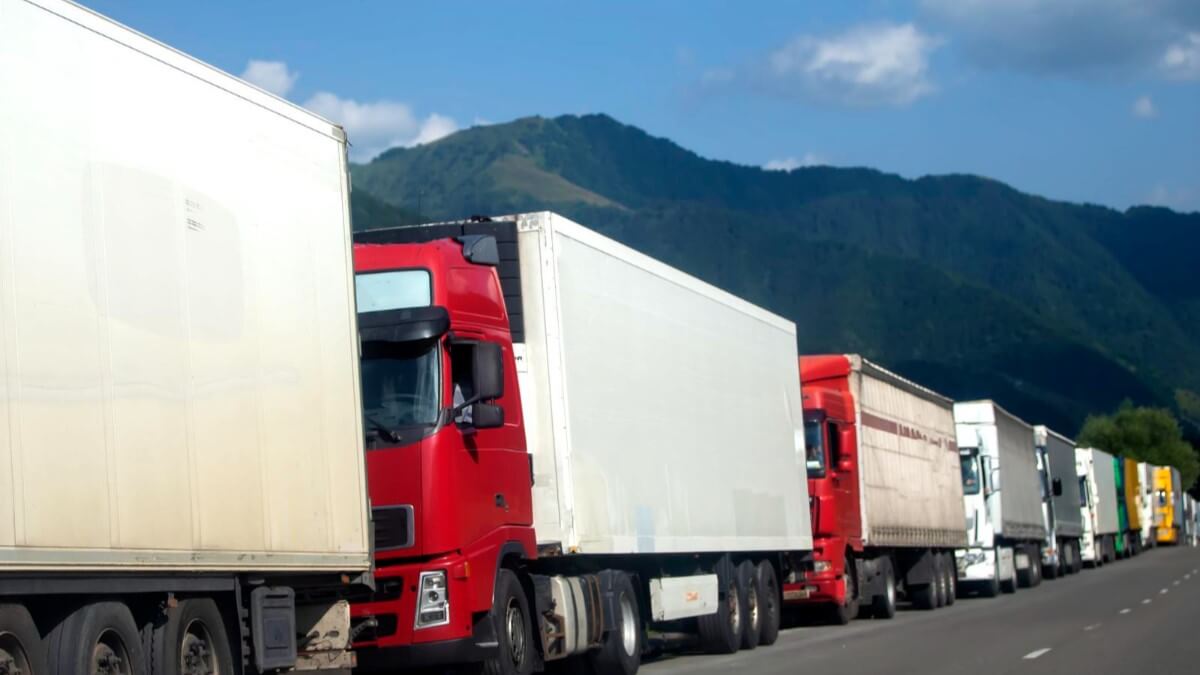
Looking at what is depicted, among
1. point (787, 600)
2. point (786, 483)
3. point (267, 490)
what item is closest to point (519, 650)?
point (267, 490)

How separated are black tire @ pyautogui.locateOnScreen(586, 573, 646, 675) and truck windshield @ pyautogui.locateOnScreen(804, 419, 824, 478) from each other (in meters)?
8.55

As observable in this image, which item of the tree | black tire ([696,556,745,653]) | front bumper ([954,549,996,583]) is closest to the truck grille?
black tire ([696,556,745,653])

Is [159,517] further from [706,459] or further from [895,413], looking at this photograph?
[895,413]

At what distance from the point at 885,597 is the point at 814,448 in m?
4.10

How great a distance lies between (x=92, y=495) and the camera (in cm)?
768

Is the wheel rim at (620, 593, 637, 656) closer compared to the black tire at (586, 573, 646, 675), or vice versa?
the black tire at (586, 573, 646, 675)

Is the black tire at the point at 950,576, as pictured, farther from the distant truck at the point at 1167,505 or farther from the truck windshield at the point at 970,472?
the distant truck at the point at 1167,505

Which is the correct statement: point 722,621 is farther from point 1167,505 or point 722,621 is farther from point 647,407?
point 1167,505

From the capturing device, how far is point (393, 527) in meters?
11.9

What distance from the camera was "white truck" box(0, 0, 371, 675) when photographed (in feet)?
24.2

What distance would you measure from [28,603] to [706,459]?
11.4 metres

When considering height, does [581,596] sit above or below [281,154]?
below

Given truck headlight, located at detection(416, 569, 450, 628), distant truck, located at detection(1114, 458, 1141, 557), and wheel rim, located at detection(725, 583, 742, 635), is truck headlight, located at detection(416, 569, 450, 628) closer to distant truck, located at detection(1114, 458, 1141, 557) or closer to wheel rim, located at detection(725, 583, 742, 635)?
wheel rim, located at detection(725, 583, 742, 635)

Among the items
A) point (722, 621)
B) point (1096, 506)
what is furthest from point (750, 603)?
point (1096, 506)
